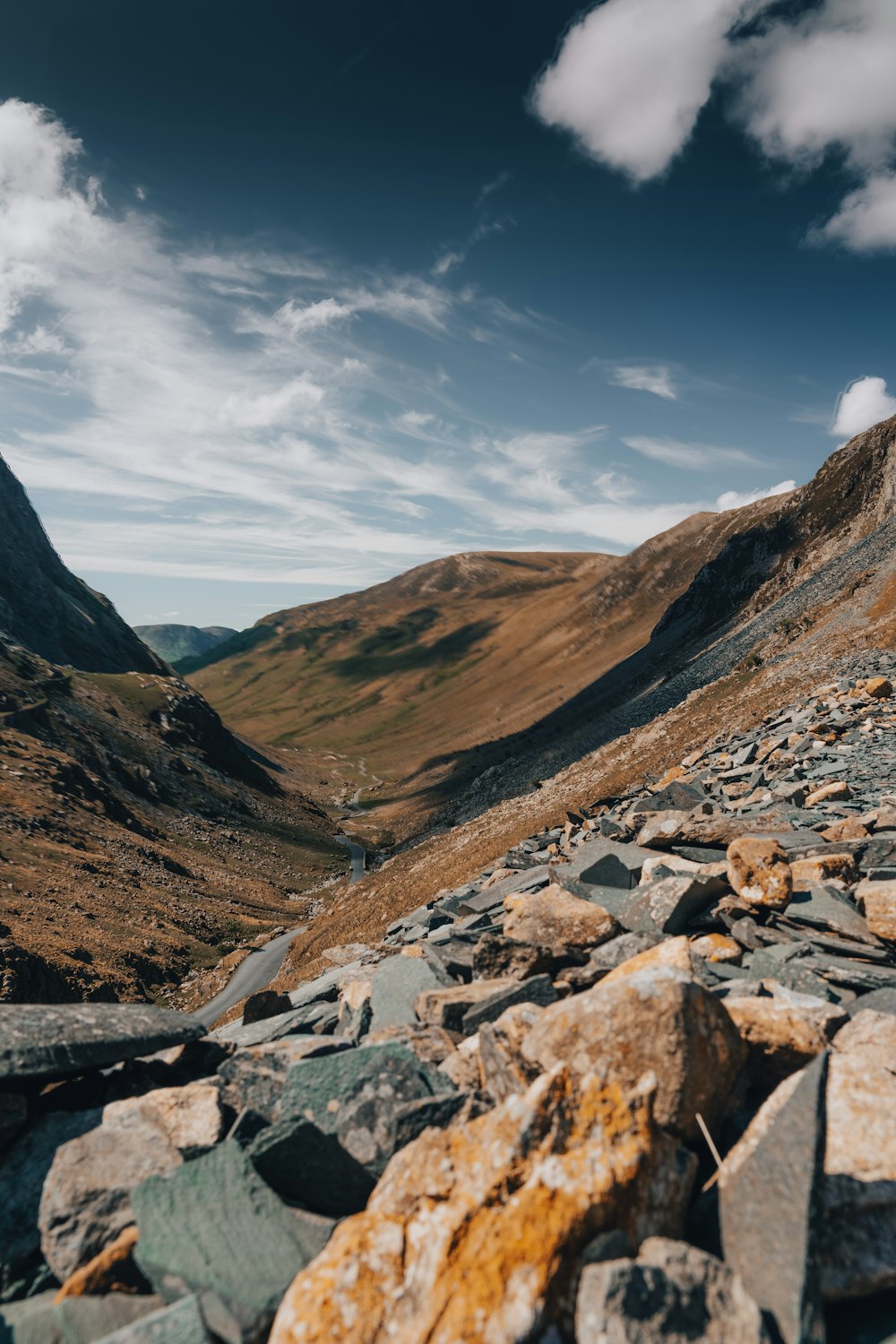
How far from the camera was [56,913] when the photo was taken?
5319cm

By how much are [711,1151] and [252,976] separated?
178ft

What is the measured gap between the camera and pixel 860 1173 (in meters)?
4.61

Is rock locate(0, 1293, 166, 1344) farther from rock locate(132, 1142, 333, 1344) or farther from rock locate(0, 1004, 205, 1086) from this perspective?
rock locate(0, 1004, 205, 1086)

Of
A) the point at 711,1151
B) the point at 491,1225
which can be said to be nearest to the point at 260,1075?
the point at 491,1225

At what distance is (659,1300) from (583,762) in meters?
55.4

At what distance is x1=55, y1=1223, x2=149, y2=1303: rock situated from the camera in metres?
5.01

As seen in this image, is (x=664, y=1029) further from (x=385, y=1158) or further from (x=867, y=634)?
(x=867, y=634)

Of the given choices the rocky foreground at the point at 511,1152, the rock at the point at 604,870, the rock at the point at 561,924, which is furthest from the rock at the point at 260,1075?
the rock at the point at 604,870

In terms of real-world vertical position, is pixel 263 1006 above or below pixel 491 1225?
below

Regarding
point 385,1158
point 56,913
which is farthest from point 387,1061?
point 56,913

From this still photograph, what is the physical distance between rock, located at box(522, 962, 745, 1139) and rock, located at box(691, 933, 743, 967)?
3000 millimetres

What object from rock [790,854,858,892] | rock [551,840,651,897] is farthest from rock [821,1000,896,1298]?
rock [551,840,651,897]

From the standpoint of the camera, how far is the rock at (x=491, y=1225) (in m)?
3.85

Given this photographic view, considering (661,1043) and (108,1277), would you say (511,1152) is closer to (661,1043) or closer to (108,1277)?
(661,1043)
